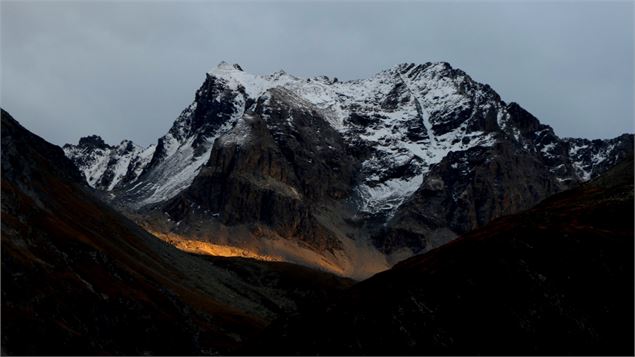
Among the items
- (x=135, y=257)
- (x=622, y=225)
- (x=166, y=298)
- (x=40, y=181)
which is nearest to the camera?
(x=622, y=225)

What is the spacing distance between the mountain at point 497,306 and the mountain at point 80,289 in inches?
292

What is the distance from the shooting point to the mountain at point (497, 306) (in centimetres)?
7081

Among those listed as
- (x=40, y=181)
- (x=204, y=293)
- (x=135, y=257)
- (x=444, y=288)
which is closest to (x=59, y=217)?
(x=40, y=181)

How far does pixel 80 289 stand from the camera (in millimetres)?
85125

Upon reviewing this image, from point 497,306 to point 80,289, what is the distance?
40.2m

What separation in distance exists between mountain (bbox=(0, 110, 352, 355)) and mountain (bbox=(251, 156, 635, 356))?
24.4 ft

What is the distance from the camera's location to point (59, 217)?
123250mm

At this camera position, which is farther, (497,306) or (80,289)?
(80,289)

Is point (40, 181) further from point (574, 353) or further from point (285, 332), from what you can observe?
point (574, 353)

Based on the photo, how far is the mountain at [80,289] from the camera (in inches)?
2864

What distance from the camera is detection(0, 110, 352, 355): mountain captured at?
2864 inches

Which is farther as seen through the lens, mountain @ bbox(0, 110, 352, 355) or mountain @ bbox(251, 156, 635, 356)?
mountain @ bbox(0, 110, 352, 355)

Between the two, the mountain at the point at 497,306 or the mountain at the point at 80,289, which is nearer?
the mountain at the point at 497,306

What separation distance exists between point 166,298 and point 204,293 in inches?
2245
